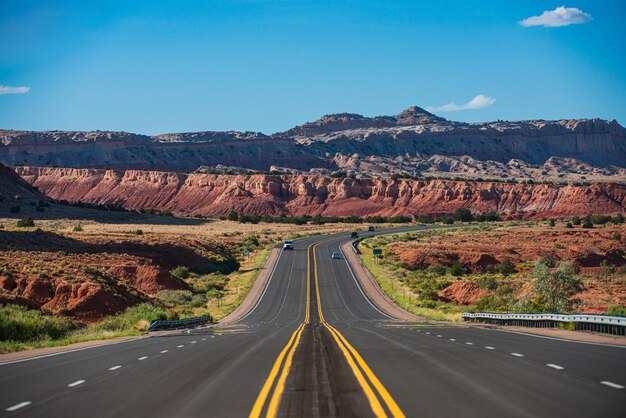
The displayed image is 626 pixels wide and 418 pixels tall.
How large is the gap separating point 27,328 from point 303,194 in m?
154

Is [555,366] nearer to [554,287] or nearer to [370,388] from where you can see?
[370,388]

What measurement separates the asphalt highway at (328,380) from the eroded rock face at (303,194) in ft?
468

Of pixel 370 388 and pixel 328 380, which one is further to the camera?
pixel 328 380

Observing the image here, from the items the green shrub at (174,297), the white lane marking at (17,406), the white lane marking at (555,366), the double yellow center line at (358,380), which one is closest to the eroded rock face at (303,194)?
the green shrub at (174,297)

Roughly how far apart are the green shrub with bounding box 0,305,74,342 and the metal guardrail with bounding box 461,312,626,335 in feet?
61.4

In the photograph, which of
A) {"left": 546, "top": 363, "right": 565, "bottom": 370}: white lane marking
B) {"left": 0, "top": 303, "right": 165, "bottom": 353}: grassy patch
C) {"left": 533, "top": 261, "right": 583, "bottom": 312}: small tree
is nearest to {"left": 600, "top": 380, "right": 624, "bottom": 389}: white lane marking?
{"left": 546, "top": 363, "right": 565, "bottom": 370}: white lane marking

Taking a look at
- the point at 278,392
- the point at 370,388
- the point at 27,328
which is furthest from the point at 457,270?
the point at 278,392

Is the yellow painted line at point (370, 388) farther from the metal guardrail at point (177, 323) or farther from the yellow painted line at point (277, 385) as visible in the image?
the metal guardrail at point (177, 323)

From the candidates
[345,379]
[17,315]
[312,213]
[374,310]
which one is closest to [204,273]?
[374,310]

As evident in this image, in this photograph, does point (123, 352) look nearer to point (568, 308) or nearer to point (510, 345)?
point (510, 345)

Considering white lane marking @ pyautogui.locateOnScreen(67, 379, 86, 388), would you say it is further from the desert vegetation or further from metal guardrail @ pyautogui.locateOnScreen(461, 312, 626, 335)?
the desert vegetation

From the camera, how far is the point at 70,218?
12462cm

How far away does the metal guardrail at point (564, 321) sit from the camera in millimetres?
21906

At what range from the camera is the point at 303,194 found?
180 metres
